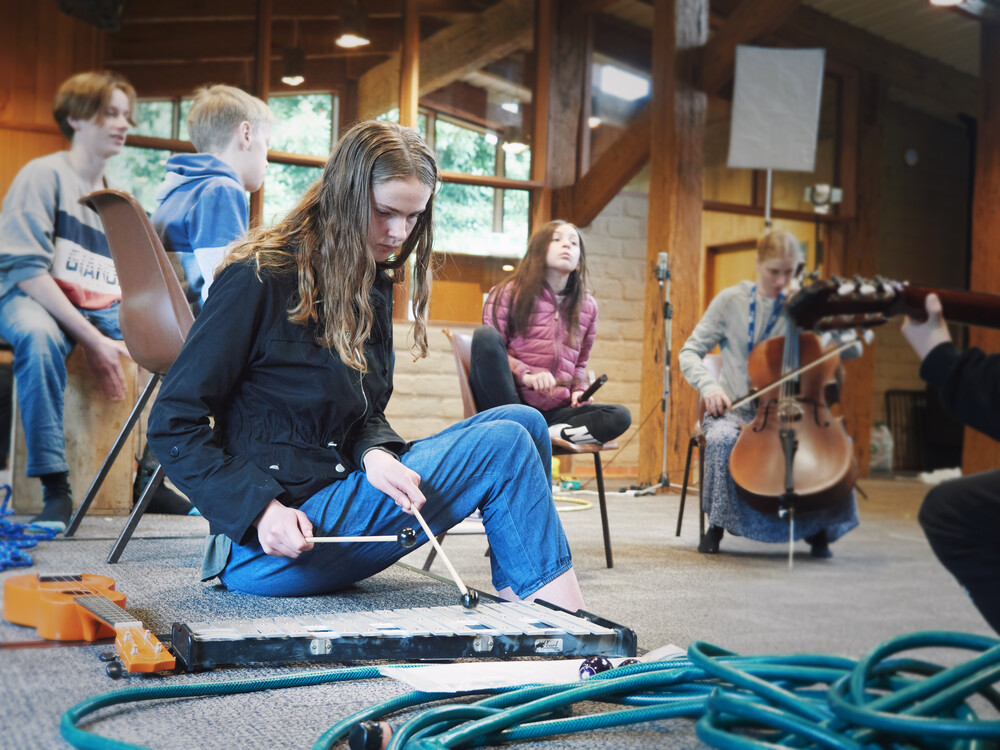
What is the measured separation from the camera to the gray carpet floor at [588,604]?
0.77 metres

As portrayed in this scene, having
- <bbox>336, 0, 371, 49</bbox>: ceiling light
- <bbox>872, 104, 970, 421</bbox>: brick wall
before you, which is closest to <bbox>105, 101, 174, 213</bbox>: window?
<bbox>336, 0, 371, 49</bbox>: ceiling light

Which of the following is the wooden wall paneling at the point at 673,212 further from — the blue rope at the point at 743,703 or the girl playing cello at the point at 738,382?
the blue rope at the point at 743,703

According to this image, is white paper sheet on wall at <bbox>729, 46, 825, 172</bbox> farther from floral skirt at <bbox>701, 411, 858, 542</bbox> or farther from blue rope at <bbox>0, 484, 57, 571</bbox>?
blue rope at <bbox>0, 484, 57, 571</bbox>

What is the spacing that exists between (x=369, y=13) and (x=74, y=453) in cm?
234

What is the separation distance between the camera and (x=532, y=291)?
1917mm

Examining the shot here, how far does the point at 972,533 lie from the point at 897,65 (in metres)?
3.86

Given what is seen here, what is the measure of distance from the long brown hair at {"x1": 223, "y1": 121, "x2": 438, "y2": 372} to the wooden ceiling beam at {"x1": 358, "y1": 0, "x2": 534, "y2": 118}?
2518mm

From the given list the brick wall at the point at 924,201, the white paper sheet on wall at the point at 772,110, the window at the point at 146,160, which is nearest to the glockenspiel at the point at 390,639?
the white paper sheet on wall at the point at 772,110

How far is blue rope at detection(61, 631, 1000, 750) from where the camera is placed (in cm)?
65

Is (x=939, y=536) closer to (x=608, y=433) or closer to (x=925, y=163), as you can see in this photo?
(x=608, y=433)

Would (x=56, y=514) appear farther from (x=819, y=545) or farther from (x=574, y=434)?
(x=819, y=545)

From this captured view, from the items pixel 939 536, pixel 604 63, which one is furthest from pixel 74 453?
pixel 604 63

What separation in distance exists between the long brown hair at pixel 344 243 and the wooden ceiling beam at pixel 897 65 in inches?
142

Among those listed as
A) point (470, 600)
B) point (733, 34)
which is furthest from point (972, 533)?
point (733, 34)
